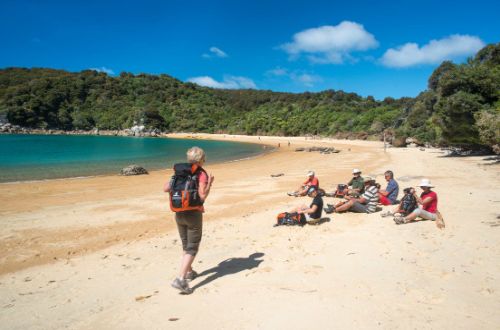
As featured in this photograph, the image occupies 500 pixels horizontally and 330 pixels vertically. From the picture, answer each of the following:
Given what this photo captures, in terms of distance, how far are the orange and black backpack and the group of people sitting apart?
13.3 ft

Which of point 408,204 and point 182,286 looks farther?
point 408,204

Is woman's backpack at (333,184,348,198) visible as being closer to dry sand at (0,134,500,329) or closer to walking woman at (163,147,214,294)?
dry sand at (0,134,500,329)

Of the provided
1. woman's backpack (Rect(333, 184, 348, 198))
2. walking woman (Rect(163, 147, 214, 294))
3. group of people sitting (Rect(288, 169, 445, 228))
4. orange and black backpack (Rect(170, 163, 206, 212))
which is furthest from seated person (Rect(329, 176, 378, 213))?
orange and black backpack (Rect(170, 163, 206, 212))

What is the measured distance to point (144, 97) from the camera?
13812cm

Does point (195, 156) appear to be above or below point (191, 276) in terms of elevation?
above

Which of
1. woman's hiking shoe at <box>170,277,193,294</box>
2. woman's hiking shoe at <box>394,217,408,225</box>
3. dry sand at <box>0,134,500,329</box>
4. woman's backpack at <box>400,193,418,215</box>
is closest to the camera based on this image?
dry sand at <box>0,134,500,329</box>

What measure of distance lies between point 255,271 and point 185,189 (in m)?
1.84

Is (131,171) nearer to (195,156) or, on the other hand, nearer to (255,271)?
(255,271)

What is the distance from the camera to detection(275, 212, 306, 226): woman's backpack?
7418 mm

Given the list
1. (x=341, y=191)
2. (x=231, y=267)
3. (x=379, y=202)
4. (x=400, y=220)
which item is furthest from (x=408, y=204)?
(x=231, y=267)

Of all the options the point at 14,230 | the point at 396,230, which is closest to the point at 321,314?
the point at 396,230

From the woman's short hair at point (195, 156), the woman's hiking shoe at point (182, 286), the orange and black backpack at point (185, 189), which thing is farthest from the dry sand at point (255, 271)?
the woman's short hair at point (195, 156)

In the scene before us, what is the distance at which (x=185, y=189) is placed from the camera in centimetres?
392

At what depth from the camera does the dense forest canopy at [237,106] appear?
20.2 m
